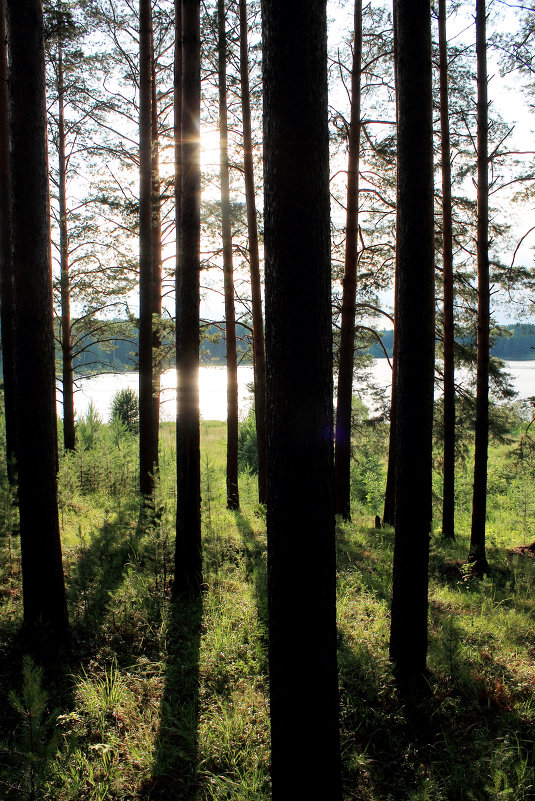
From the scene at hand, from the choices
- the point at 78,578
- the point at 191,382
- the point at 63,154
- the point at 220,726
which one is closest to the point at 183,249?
the point at 191,382

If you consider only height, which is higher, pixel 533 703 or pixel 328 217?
pixel 328 217

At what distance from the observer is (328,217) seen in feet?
8.44

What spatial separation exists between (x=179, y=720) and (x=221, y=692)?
1.51 ft

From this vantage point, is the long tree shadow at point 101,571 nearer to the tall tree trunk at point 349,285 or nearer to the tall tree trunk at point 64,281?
the tall tree trunk at point 349,285

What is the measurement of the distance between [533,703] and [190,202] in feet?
20.5

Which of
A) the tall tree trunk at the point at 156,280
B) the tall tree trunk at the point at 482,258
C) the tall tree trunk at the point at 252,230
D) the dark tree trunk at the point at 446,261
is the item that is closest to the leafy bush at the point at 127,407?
the tall tree trunk at the point at 156,280

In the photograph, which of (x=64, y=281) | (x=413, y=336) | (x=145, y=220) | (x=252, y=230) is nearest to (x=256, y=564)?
(x=413, y=336)

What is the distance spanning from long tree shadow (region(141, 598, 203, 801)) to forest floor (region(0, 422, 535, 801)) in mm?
13

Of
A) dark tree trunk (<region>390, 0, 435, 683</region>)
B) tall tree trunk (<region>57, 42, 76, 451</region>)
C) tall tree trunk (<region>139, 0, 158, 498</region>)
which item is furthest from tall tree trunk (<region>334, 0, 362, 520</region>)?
tall tree trunk (<region>57, 42, 76, 451</region>)

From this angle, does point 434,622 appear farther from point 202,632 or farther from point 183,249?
point 183,249

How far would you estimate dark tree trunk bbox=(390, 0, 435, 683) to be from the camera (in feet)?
13.5

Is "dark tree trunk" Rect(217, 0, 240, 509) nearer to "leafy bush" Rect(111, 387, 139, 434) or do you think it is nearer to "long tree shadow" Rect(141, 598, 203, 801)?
"long tree shadow" Rect(141, 598, 203, 801)

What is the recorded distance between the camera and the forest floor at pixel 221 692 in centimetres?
318

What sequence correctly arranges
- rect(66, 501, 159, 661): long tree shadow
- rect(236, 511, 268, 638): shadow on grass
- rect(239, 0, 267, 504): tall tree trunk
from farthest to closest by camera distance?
rect(239, 0, 267, 504): tall tree trunk → rect(236, 511, 268, 638): shadow on grass → rect(66, 501, 159, 661): long tree shadow
